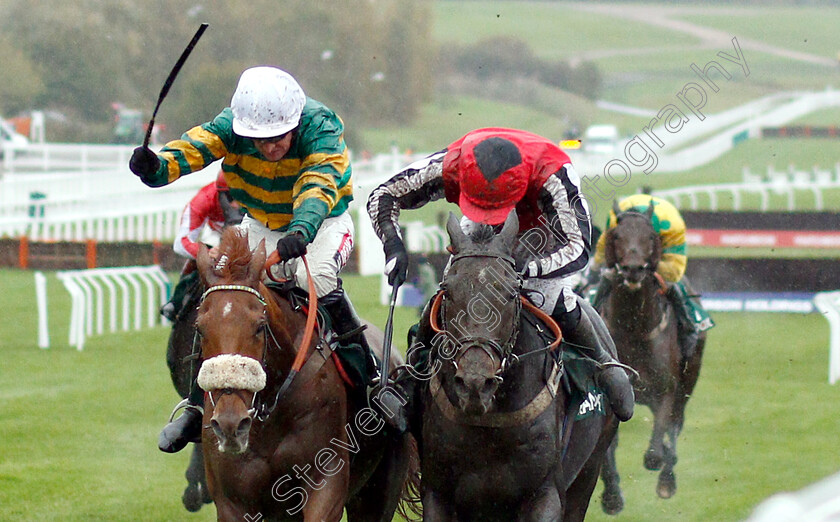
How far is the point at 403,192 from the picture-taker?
453cm

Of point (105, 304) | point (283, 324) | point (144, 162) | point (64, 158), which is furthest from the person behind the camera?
point (64, 158)

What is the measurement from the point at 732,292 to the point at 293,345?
11196mm

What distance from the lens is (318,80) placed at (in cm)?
2806

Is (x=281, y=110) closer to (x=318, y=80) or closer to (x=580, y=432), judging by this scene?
(x=580, y=432)

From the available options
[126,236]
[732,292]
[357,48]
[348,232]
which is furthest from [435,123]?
[348,232]

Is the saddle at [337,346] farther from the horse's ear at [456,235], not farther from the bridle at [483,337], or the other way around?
the horse's ear at [456,235]

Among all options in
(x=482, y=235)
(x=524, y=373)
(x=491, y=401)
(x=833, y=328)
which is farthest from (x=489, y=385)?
(x=833, y=328)

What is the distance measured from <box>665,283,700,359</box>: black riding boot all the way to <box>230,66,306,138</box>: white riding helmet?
13.9ft

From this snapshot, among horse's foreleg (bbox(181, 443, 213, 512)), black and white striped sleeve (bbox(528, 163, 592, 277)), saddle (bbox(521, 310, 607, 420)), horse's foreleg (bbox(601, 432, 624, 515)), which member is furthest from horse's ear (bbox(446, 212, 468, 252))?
horse's foreleg (bbox(601, 432, 624, 515))

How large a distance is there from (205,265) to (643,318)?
430 centimetres

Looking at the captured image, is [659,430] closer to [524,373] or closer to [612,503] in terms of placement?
[612,503]

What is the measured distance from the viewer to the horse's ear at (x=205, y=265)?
3736mm

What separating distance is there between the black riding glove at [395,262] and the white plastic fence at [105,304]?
7.81 metres

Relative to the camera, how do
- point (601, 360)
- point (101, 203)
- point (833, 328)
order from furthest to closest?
point (101, 203)
point (833, 328)
point (601, 360)
